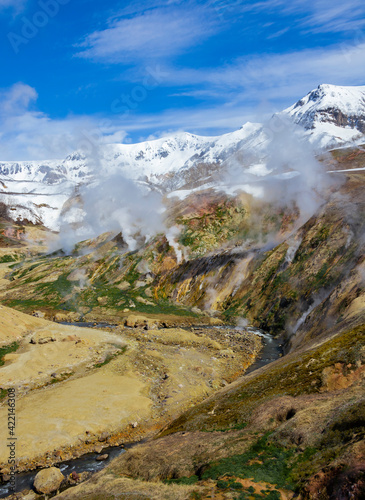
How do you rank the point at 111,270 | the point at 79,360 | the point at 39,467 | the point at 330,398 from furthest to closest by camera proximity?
the point at 111,270 < the point at 79,360 < the point at 39,467 < the point at 330,398

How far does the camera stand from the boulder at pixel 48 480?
21094 mm

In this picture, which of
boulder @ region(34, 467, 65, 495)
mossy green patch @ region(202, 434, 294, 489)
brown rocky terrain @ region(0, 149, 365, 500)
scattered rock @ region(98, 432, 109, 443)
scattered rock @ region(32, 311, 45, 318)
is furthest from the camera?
scattered rock @ region(32, 311, 45, 318)

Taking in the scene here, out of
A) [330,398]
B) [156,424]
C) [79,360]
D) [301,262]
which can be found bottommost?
[156,424]

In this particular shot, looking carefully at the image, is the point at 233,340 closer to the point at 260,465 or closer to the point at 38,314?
the point at 260,465

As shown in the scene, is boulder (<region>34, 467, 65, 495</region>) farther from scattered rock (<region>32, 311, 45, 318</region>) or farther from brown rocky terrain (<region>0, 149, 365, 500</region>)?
scattered rock (<region>32, 311, 45, 318</region>)

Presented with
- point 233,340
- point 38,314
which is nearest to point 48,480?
point 233,340

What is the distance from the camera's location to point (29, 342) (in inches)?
1801

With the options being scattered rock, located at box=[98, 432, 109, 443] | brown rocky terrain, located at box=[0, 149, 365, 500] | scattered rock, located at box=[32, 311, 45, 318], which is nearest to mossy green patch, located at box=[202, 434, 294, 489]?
brown rocky terrain, located at box=[0, 149, 365, 500]

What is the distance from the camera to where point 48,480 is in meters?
21.5

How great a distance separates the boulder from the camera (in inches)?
830

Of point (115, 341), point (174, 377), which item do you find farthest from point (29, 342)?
point (174, 377)

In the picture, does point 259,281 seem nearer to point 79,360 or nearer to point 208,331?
point 208,331

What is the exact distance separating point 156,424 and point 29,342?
77.1 feet

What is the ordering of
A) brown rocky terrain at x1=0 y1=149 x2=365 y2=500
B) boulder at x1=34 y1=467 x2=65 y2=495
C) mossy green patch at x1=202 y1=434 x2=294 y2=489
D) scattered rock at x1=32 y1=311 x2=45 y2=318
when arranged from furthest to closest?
scattered rock at x1=32 y1=311 x2=45 y2=318 → boulder at x1=34 y1=467 x2=65 y2=495 → brown rocky terrain at x1=0 y1=149 x2=365 y2=500 → mossy green patch at x1=202 y1=434 x2=294 y2=489
